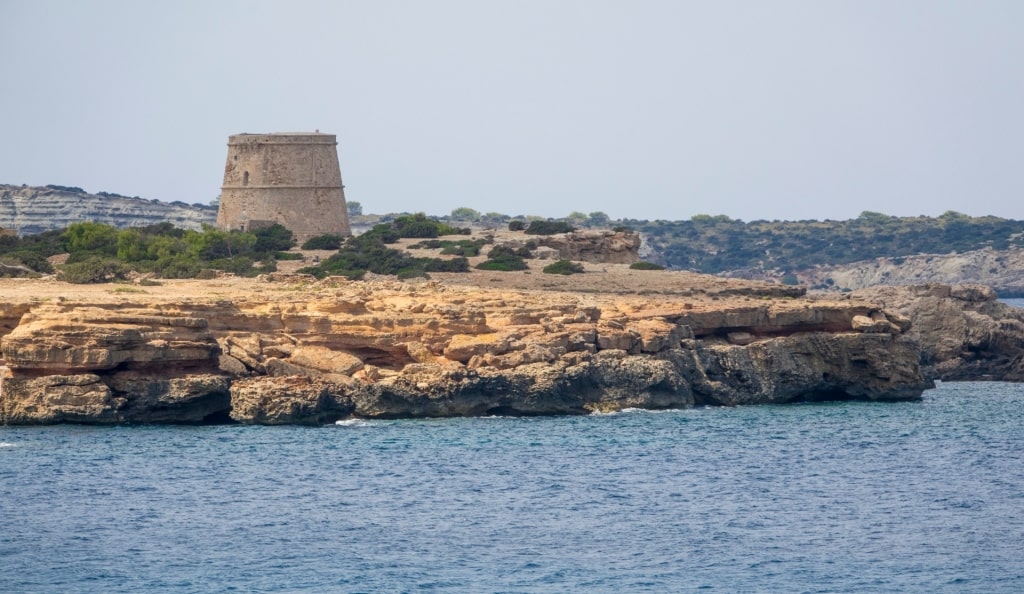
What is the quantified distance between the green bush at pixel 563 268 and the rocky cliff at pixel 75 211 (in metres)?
60.8

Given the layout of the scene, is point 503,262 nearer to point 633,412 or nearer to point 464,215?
point 633,412

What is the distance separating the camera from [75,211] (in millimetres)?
115312

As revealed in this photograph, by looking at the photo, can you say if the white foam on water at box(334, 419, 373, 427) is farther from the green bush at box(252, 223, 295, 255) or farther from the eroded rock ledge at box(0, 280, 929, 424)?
the green bush at box(252, 223, 295, 255)

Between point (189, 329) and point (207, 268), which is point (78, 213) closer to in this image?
point (207, 268)

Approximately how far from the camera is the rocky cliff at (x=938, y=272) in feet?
419

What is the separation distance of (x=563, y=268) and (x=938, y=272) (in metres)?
79.5

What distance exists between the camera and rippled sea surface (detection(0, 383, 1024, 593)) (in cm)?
2536

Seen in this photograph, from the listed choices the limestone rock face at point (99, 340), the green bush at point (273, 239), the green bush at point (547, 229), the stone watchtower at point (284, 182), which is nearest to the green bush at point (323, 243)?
the green bush at point (273, 239)

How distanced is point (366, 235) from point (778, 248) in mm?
90355

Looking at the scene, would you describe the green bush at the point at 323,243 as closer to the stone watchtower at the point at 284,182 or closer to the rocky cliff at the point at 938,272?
the stone watchtower at the point at 284,182

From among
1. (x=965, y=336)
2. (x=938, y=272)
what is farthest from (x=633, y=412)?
(x=938, y=272)

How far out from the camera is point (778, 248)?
5896 inches

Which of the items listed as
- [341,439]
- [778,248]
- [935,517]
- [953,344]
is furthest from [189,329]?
[778,248]

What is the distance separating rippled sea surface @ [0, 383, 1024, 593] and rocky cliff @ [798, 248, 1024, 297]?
90.4 m
